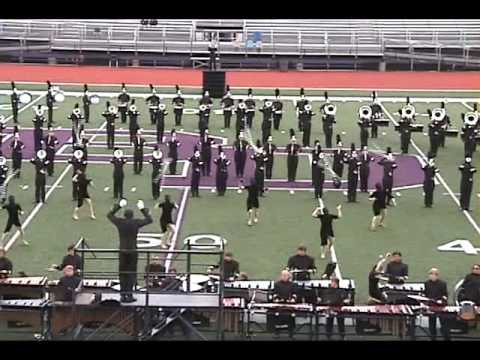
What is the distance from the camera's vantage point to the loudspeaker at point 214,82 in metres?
31.0

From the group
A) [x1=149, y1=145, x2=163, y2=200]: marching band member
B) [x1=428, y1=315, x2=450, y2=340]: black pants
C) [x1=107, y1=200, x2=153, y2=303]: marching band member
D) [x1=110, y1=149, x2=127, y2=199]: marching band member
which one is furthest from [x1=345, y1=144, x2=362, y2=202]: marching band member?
[x1=107, y1=200, x2=153, y2=303]: marching band member

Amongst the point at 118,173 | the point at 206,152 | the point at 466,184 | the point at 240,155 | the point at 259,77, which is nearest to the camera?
the point at 466,184

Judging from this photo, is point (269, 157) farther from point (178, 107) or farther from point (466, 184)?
point (178, 107)

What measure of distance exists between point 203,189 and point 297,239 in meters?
3.90

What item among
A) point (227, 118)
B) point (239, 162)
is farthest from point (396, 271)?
point (227, 118)

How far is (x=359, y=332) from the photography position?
11.5 meters

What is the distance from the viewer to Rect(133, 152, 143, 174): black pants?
812 inches

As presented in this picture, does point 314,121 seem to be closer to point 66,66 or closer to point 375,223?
point 375,223

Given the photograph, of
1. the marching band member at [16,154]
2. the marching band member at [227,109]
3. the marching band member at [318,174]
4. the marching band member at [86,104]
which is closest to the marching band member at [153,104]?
the marching band member at [86,104]

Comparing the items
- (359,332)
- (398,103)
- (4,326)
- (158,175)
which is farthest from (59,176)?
(398,103)

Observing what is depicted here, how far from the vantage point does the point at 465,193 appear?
18.2 meters

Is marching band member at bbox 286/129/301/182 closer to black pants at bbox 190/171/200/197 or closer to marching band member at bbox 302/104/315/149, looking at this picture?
black pants at bbox 190/171/200/197

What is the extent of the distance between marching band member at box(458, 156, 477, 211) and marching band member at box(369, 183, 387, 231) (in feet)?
6.20

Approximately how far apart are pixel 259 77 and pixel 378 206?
2167 cm
